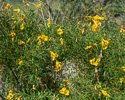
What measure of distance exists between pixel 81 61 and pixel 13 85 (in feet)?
3.16

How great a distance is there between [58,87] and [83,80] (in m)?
0.47

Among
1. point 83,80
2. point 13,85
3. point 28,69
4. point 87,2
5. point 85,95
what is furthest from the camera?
point 87,2

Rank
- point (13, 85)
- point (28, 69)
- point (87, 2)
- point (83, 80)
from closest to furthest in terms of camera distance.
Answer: point (83, 80) → point (28, 69) → point (13, 85) → point (87, 2)

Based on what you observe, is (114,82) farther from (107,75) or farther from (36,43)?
(36,43)

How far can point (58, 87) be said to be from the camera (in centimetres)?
227

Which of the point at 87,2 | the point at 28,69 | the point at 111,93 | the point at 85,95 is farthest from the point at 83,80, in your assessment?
the point at 87,2

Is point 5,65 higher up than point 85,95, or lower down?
higher up

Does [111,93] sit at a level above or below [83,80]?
below

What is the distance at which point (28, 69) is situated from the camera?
206 centimetres

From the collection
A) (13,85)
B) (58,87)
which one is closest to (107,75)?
(58,87)

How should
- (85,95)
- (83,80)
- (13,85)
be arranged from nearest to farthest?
(85,95) < (83,80) < (13,85)

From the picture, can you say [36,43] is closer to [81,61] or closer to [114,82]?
[81,61]

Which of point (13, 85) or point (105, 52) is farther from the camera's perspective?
point (13, 85)

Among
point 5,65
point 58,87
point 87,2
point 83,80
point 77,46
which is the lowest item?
point 58,87
